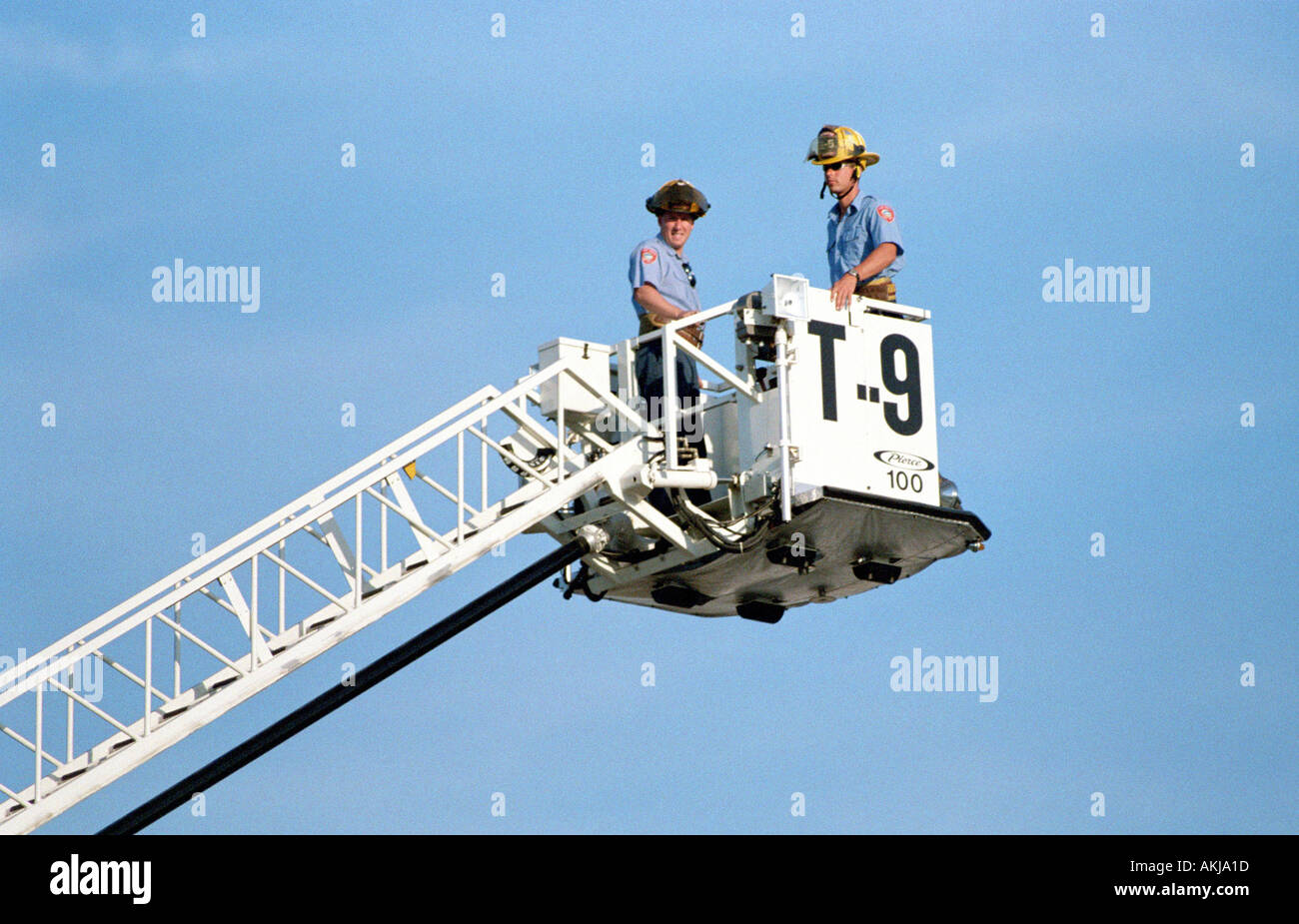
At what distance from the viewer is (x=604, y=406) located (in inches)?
1339

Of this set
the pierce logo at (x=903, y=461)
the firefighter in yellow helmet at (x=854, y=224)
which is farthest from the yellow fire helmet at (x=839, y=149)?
the pierce logo at (x=903, y=461)

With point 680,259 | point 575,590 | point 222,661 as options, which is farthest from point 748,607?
point 222,661

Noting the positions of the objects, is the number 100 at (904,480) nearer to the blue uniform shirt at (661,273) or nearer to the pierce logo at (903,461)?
the pierce logo at (903,461)

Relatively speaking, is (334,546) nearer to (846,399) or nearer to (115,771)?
(115,771)

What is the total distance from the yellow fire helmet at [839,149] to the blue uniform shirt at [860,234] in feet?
1.30

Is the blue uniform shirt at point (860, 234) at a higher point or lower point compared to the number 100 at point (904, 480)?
higher

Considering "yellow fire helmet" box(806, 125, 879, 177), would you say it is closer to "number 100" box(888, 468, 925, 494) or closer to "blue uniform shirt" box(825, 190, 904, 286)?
"blue uniform shirt" box(825, 190, 904, 286)

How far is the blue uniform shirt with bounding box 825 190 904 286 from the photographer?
34.4 meters

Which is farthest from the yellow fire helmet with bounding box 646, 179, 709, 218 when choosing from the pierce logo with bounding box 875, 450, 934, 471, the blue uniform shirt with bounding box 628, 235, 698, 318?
the pierce logo with bounding box 875, 450, 934, 471

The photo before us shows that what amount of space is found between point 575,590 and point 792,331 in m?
4.89

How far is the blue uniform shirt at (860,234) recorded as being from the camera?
34438mm

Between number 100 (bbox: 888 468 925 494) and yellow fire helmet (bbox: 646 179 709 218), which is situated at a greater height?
yellow fire helmet (bbox: 646 179 709 218)

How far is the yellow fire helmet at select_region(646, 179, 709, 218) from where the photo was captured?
34.8m

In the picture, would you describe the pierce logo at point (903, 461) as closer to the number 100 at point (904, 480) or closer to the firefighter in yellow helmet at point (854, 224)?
the number 100 at point (904, 480)
